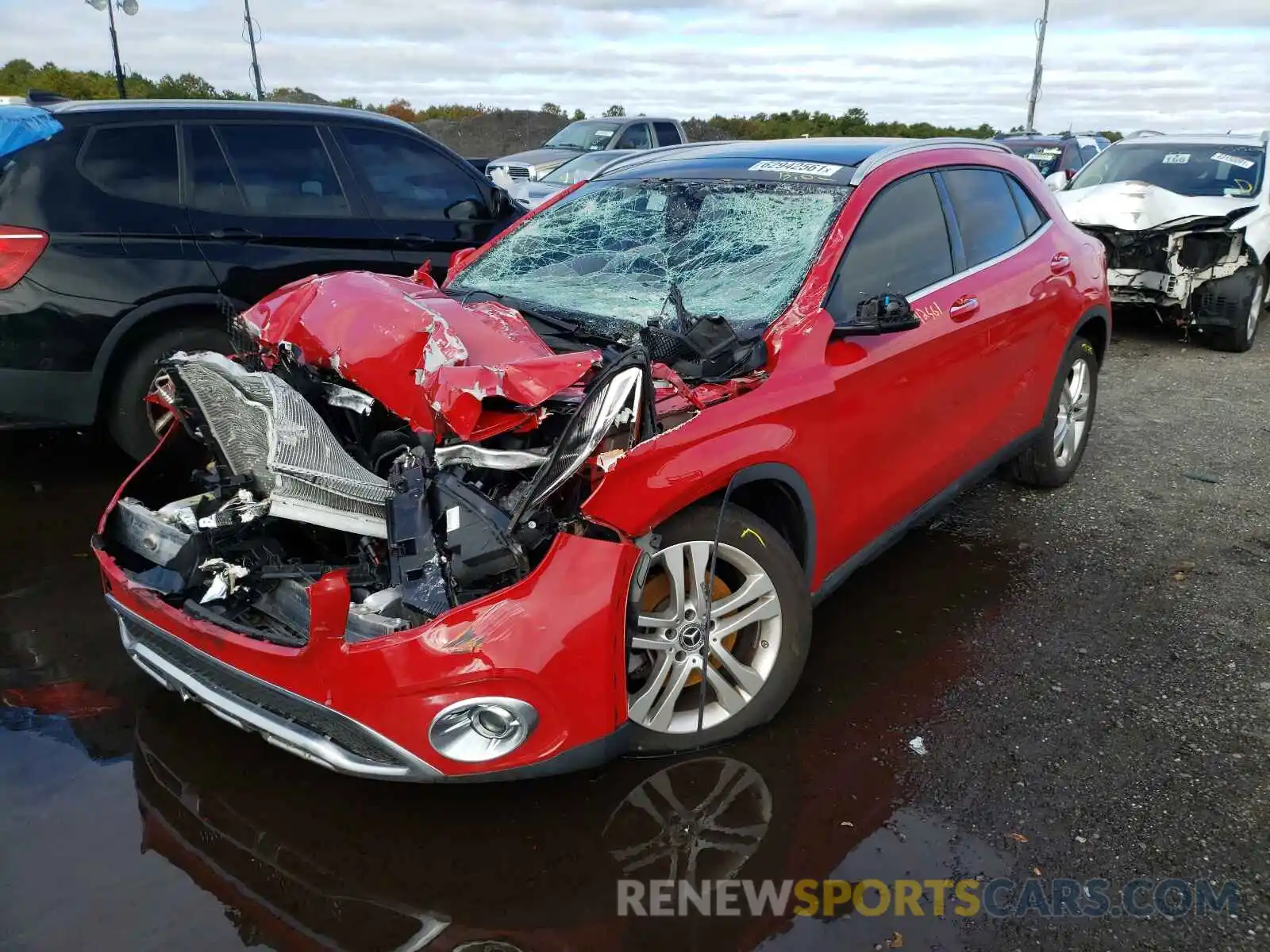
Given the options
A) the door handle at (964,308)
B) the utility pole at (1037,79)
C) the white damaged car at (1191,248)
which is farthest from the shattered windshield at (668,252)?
the utility pole at (1037,79)

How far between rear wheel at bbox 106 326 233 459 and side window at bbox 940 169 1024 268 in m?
3.75

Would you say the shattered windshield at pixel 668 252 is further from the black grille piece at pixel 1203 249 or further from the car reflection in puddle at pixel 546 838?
the black grille piece at pixel 1203 249

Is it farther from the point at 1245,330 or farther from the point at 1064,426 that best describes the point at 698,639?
the point at 1245,330

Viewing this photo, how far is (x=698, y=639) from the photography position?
9.08 ft

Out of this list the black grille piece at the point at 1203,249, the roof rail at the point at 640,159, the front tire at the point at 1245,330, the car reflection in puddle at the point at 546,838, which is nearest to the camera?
the car reflection in puddle at the point at 546,838

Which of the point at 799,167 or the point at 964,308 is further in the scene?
the point at 964,308

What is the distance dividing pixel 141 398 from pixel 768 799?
3.77 metres

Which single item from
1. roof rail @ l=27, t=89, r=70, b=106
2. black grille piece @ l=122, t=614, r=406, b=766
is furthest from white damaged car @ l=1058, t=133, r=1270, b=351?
black grille piece @ l=122, t=614, r=406, b=766

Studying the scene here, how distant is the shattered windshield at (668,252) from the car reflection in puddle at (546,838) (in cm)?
145

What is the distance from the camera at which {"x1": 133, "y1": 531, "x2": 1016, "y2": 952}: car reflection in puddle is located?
2.31m

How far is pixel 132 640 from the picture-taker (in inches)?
112

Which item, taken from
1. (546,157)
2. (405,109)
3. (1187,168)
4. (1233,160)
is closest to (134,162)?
(1187,168)

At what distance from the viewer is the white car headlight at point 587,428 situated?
2.45 metres

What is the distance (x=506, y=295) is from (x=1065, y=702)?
2530 millimetres
